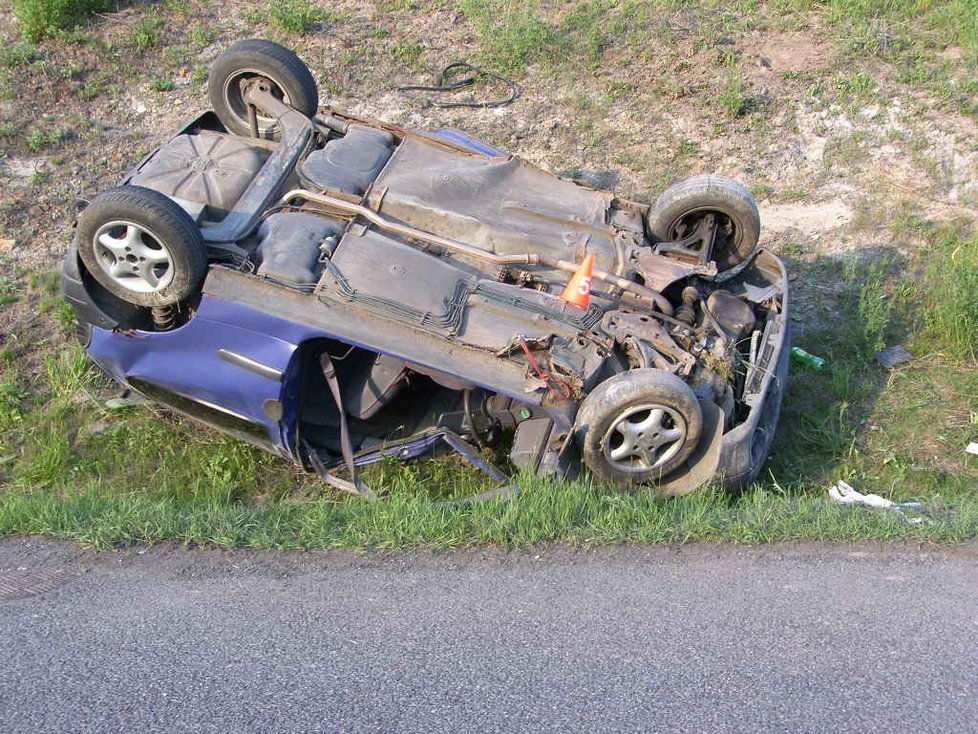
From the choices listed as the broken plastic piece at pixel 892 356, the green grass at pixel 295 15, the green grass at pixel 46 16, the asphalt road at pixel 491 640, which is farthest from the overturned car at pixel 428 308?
the green grass at pixel 46 16

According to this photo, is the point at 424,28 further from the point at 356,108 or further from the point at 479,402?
the point at 479,402

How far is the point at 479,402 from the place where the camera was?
6.32 meters

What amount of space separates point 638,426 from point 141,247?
3.02m

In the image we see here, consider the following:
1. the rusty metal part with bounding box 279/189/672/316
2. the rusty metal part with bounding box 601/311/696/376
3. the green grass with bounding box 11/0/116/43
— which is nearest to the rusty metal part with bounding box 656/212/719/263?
the rusty metal part with bounding box 279/189/672/316

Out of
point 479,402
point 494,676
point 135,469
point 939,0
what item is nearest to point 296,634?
point 494,676

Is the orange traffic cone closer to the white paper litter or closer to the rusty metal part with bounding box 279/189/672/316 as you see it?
the rusty metal part with bounding box 279/189/672/316

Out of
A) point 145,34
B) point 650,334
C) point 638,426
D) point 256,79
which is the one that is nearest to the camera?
point 638,426

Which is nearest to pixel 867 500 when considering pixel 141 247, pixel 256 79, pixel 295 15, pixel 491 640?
pixel 491 640

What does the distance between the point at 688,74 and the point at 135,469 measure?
272 inches

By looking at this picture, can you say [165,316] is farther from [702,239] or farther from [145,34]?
[145,34]

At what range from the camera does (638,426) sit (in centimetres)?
578

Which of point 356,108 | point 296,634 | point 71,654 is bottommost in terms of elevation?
point 71,654

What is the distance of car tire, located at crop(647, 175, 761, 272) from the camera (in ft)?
22.9

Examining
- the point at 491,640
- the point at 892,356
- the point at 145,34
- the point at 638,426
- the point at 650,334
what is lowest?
the point at 491,640
